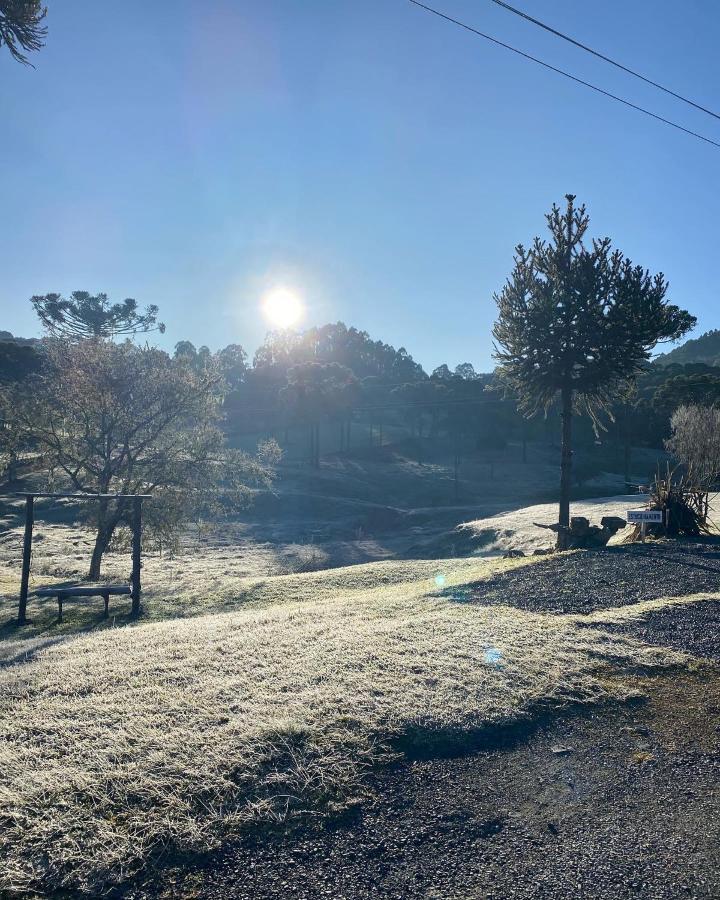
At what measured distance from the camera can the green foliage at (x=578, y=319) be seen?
57.3 feet

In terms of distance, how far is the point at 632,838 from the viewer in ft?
12.5

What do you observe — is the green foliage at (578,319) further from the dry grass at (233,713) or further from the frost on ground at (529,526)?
the dry grass at (233,713)

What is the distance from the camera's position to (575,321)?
18141mm

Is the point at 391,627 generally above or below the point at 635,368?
below

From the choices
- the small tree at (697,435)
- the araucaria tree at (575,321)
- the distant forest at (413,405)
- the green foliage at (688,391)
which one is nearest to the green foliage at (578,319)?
the araucaria tree at (575,321)

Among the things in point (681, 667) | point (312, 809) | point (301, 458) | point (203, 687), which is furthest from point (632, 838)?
point (301, 458)

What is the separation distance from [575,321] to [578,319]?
0.10 meters

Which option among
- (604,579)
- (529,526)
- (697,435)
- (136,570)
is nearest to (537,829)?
(604,579)

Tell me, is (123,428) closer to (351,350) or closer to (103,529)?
(103,529)

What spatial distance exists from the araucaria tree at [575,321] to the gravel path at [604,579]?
4.25 metres

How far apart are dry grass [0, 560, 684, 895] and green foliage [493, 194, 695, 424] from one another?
11.1 m

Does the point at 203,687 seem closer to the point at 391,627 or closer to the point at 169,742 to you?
the point at 169,742

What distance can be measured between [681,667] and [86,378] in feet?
60.8

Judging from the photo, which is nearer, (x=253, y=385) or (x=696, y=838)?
(x=696, y=838)
